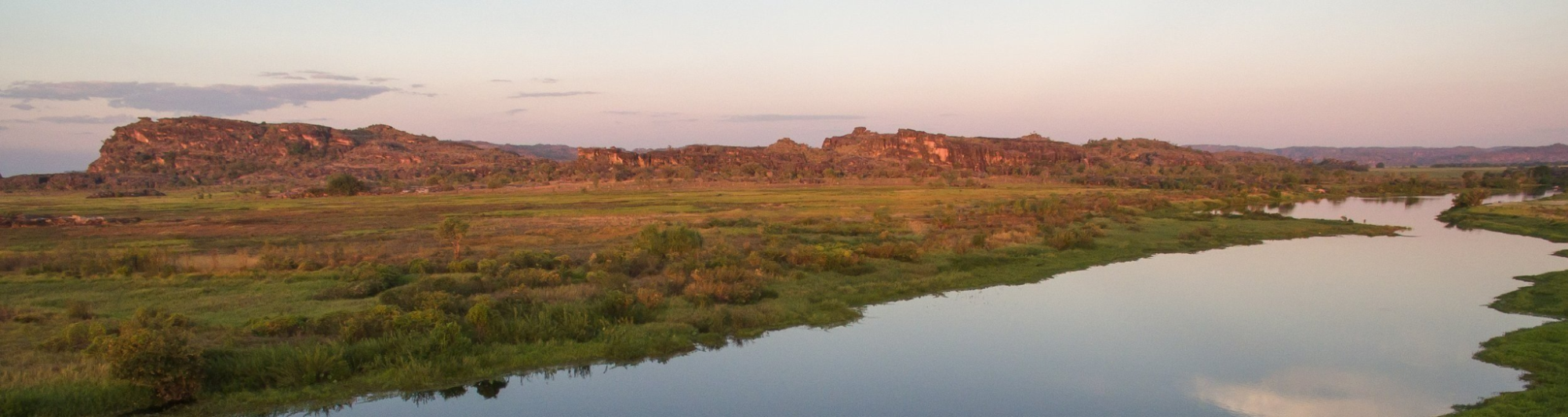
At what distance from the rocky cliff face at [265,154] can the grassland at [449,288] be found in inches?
4221

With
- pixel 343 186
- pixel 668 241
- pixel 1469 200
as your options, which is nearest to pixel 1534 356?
pixel 668 241

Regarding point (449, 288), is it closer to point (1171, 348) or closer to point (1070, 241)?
point (1171, 348)

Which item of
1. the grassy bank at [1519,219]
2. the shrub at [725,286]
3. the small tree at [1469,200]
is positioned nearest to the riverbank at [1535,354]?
the shrub at [725,286]

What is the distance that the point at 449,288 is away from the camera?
17.8m

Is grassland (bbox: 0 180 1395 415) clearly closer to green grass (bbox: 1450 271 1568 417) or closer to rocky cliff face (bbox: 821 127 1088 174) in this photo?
green grass (bbox: 1450 271 1568 417)

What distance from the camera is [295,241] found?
3250 centimetres

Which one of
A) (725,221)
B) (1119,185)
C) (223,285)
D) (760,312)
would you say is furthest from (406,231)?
(1119,185)

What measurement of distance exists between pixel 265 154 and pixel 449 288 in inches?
6619

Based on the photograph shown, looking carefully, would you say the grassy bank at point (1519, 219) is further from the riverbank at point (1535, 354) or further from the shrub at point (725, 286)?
the shrub at point (725, 286)

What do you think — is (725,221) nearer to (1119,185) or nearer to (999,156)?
(1119,185)

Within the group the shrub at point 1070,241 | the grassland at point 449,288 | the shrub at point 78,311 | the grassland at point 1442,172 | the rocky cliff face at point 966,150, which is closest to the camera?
→ the grassland at point 449,288

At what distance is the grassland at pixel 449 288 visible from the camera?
1159 centimetres

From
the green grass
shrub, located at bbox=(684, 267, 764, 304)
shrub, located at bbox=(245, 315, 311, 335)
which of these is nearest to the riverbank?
the green grass

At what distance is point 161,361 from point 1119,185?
94.6 meters
